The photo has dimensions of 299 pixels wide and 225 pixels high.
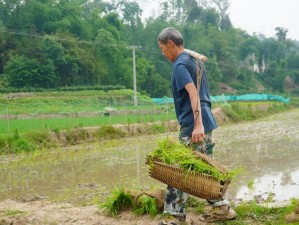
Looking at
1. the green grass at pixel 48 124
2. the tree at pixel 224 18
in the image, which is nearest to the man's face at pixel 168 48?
the green grass at pixel 48 124

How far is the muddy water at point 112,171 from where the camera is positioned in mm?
6434

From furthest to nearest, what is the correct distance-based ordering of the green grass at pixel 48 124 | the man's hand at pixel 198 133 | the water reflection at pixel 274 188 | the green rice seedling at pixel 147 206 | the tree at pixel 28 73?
the tree at pixel 28 73 → the green grass at pixel 48 124 → the water reflection at pixel 274 188 → the green rice seedling at pixel 147 206 → the man's hand at pixel 198 133

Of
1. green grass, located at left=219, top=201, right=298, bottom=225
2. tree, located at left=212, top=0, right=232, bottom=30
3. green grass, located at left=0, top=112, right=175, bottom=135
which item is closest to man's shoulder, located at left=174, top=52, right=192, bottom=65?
green grass, located at left=219, top=201, right=298, bottom=225

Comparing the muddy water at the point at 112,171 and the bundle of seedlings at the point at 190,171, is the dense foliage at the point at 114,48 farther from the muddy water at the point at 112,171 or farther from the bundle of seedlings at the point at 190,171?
the bundle of seedlings at the point at 190,171

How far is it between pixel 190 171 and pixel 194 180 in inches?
3.1

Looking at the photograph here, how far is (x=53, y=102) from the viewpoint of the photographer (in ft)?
106

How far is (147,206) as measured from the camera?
4.30 meters

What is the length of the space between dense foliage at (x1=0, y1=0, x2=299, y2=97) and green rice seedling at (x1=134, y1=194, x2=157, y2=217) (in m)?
34.7

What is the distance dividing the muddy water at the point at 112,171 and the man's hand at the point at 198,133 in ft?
6.18

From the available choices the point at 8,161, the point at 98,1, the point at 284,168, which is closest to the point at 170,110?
the point at 8,161

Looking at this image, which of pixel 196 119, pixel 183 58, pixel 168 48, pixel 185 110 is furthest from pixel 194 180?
pixel 168 48

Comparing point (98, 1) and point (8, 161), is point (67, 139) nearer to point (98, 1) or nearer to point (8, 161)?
point (8, 161)

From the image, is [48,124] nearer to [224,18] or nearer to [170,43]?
[170,43]

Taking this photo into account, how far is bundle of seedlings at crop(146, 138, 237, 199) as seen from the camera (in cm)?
351
